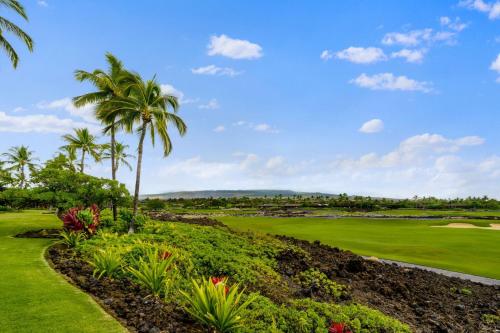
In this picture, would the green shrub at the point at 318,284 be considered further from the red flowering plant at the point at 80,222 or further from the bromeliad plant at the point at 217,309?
the red flowering plant at the point at 80,222

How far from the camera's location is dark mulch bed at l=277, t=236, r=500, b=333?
12914mm

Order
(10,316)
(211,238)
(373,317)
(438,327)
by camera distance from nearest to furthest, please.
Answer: (10,316) → (373,317) → (438,327) → (211,238)

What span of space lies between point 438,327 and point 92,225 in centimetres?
1587

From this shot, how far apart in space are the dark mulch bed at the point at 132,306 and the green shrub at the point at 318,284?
19.1ft

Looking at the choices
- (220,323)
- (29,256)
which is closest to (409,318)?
(220,323)

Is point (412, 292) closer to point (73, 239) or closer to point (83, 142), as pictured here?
point (73, 239)

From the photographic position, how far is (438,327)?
12.1 meters

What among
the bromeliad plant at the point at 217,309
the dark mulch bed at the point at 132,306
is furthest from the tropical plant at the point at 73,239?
the bromeliad plant at the point at 217,309

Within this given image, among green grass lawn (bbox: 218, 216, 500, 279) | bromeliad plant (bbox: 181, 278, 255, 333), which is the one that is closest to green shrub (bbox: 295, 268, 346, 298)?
bromeliad plant (bbox: 181, 278, 255, 333)

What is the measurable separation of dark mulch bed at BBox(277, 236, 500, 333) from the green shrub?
1.66ft

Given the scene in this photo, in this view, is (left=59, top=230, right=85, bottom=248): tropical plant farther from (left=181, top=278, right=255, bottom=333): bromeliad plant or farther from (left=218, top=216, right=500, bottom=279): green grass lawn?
(left=218, top=216, right=500, bottom=279): green grass lawn

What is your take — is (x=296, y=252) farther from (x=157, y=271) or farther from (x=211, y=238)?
(x=157, y=271)

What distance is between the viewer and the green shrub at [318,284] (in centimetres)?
1400

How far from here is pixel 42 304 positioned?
9328 millimetres
